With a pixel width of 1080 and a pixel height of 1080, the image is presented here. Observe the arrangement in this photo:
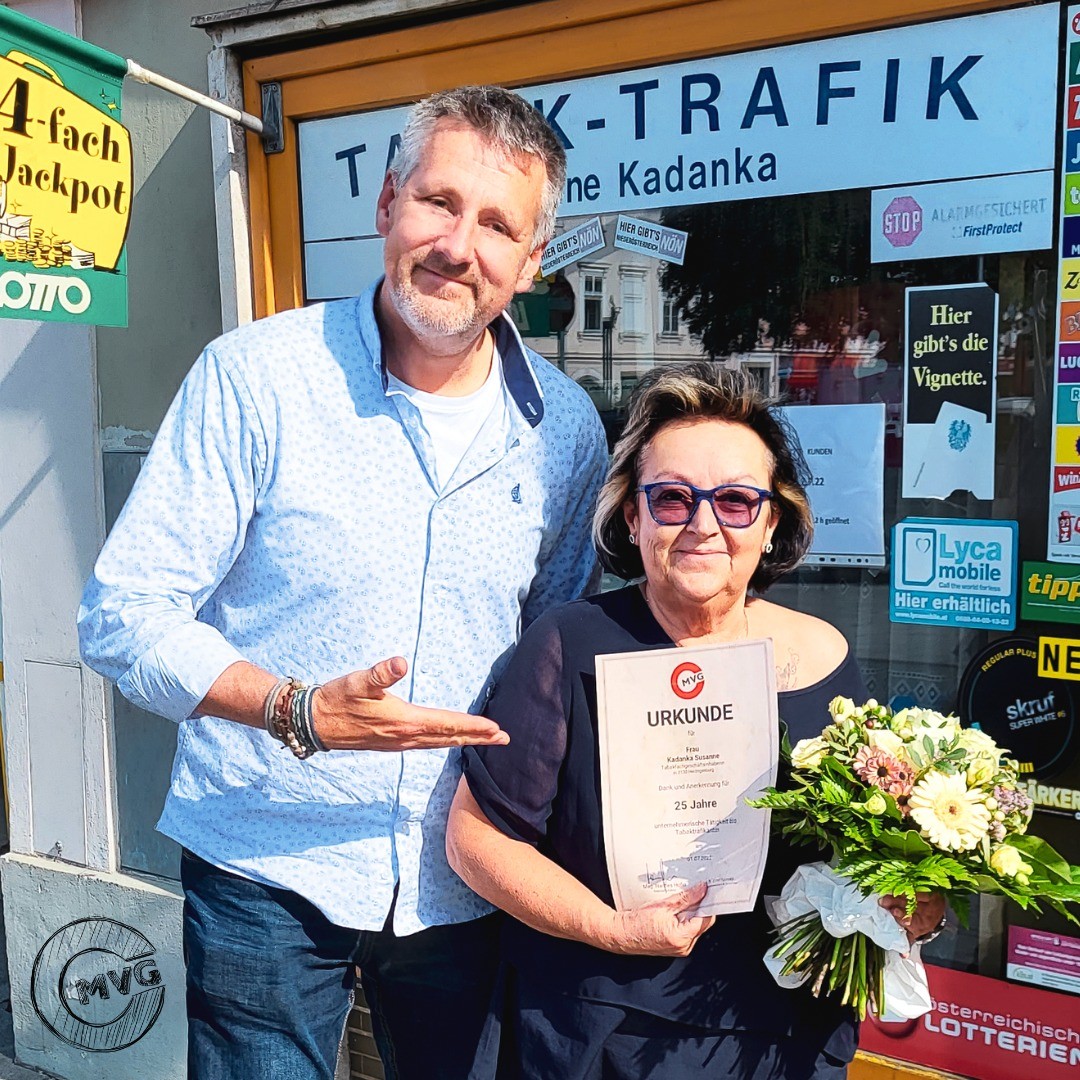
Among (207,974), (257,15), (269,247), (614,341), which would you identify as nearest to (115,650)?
(207,974)

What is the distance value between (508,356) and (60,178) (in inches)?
50.6

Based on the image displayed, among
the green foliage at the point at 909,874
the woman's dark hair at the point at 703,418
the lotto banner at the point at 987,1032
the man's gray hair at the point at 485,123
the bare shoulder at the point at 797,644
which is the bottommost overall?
the lotto banner at the point at 987,1032

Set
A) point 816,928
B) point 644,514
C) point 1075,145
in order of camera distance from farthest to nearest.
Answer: point 1075,145 → point 644,514 → point 816,928

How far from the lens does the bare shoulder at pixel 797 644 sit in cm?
171

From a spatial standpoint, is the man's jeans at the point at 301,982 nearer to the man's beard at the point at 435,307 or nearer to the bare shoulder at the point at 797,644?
the bare shoulder at the point at 797,644

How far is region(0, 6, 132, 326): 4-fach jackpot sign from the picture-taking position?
7.84 ft

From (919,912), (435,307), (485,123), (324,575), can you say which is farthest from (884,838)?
(485,123)

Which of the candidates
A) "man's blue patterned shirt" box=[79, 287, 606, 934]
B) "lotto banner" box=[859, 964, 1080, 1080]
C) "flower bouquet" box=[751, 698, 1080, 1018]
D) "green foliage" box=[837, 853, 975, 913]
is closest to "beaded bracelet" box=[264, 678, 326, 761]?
"man's blue patterned shirt" box=[79, 287, 606, 934]

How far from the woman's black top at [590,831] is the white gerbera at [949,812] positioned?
0.26m

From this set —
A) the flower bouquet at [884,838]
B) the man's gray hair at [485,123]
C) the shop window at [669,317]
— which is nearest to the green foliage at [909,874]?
the flower bouquet at [884,838]

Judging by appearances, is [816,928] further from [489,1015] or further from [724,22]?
[724,22]

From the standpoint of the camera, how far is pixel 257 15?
2943 millimetres

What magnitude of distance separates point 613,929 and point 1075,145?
6.10ft

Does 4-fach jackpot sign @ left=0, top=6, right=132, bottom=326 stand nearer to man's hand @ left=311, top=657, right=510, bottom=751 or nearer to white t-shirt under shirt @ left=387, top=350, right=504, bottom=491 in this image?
white t-shirt under shirt @ left=387, top=350, right=504, bottom=491
